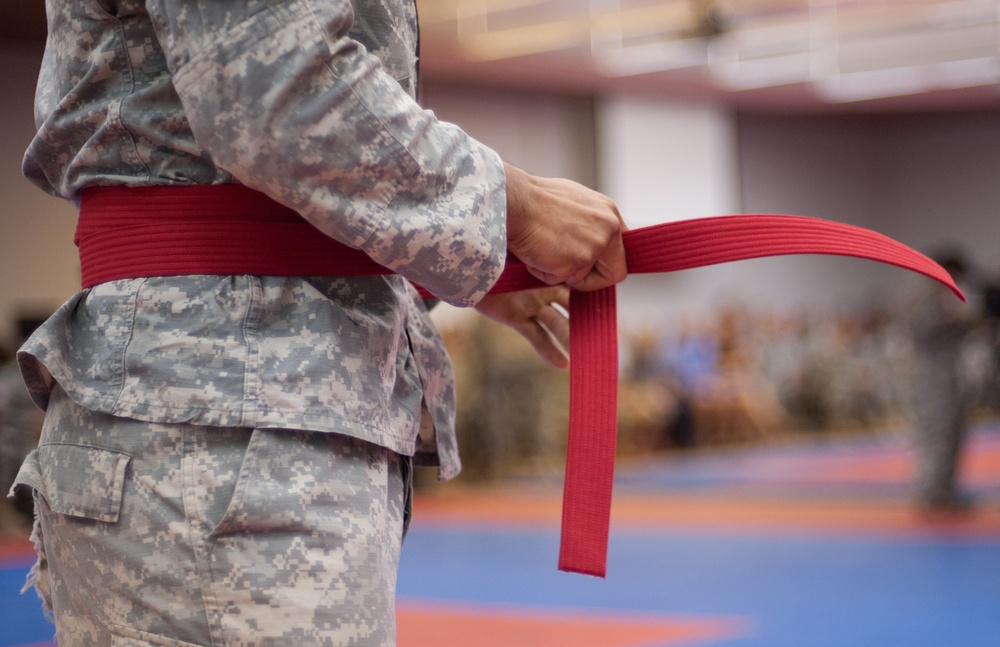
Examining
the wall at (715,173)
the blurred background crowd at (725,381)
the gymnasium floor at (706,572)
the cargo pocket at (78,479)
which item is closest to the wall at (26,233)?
the wall at (715,173)

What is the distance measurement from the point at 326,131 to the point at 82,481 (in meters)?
0.36

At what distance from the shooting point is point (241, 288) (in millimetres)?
950

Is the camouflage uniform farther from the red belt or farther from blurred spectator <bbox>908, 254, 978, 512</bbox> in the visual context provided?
blurred spectator <bbox>908, 254, 978, 512</bbox>

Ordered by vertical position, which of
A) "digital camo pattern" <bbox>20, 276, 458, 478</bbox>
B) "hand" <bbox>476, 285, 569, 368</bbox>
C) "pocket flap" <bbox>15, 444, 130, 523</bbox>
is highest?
"hand" <bbox>476, 285, 569, 368</bbox>

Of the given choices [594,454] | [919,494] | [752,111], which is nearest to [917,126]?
[752,111]

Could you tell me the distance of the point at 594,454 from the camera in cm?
115

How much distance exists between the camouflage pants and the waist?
14 centimetres

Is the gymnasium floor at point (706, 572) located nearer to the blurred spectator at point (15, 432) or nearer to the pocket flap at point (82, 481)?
the blurred spectator at point (15, 432)

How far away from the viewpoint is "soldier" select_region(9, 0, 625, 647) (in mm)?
875

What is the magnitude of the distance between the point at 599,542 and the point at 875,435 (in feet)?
43.7

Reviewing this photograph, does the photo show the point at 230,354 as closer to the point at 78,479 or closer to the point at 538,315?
the point at 78,479

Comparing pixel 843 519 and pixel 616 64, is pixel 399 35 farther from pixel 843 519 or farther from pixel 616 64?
pixel 616 64

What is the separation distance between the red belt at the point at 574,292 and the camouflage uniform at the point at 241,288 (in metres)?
0.02

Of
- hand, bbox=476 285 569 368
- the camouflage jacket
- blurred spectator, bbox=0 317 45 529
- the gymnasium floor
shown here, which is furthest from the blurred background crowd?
the camouflage jacket
